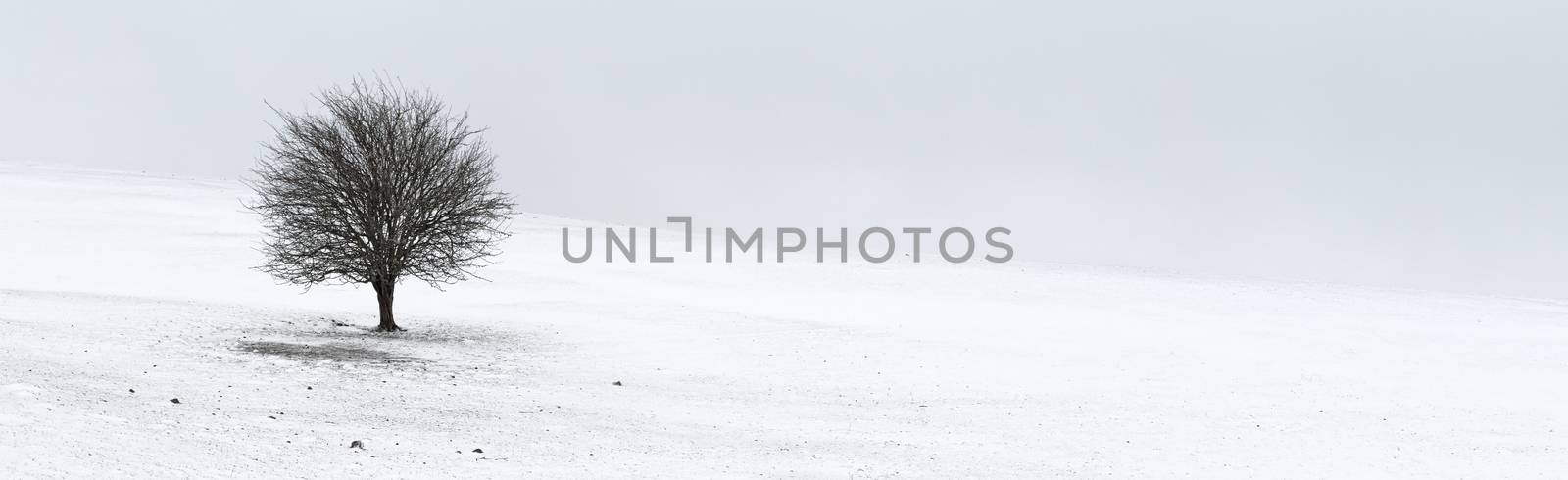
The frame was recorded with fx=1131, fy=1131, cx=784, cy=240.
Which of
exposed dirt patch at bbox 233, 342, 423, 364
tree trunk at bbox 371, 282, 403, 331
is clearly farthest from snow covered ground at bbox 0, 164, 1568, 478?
tree trunk at bbox 371, 282, 403, 331

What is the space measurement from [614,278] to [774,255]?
945cm

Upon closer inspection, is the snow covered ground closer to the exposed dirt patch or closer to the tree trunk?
the exposed dirt patch

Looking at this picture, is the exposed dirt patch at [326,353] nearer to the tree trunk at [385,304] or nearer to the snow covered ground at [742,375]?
the snow covered ground at [742,375]

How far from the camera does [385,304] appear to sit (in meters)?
27.9

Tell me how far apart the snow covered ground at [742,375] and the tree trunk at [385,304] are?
80 cm

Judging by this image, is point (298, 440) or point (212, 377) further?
point (212, 377)

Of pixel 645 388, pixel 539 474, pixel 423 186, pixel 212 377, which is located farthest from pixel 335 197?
pixel 539 474

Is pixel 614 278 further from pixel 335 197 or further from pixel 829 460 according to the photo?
pixel 829 460

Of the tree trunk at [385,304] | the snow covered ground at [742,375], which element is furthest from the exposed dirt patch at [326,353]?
the tree trunk at [385,304]

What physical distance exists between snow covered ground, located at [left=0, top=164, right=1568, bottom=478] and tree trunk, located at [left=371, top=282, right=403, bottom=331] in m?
0.80

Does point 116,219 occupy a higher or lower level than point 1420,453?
higher

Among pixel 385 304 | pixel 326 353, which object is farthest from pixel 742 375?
pixel 385 304

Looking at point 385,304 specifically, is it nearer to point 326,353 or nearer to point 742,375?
point 326,353

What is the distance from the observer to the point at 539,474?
14836mm
